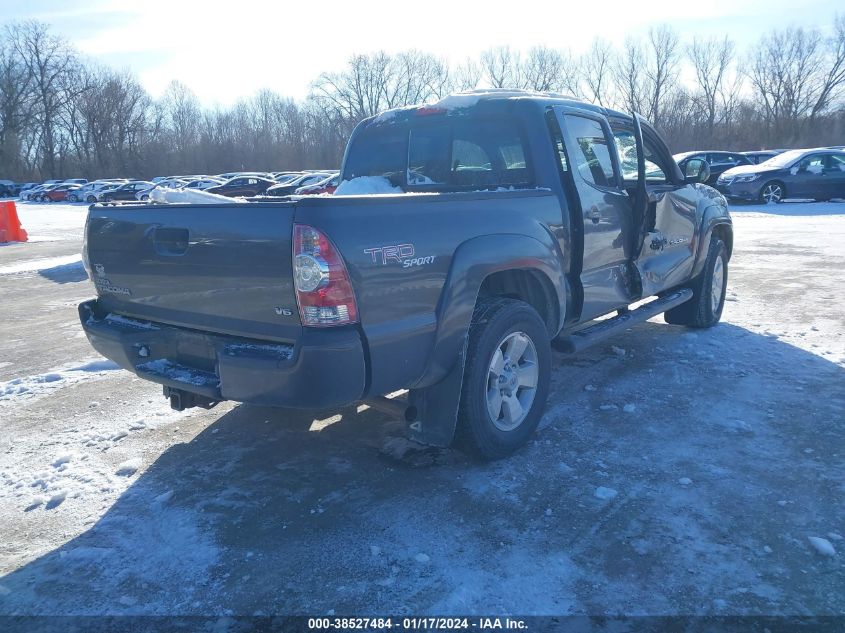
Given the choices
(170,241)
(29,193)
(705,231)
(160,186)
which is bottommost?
(29,193)

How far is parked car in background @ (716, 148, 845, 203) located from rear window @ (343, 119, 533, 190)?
64.3ft

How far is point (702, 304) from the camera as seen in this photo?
260 inches

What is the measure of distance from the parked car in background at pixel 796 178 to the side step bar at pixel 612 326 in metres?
17.4

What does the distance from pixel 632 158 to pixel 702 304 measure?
6.21ft

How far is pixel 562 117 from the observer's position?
4523mm

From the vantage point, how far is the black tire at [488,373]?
3.64 metres

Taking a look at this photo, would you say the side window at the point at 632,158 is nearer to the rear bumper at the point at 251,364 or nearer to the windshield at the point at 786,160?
the rear bumper at the point at 251,364

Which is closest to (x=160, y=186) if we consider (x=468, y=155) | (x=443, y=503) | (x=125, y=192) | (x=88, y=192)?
(x=468, y=155)

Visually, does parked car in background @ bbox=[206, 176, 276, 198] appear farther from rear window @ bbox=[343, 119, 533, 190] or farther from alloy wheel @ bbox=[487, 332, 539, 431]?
alloy wheel @ bbox=[487, 332, 539, 431]

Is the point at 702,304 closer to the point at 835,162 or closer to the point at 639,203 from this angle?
the point at 639,203

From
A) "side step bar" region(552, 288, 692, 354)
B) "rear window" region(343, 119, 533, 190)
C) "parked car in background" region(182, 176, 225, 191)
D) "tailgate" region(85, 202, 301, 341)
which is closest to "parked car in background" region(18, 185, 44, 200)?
"parked car in background" region(182, 176, 225, 191)

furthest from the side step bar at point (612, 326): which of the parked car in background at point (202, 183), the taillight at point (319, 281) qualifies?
the parked car in background at point (202, 183)

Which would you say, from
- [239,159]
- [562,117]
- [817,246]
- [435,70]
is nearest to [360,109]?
[435,70]

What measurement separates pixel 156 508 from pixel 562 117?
3.48 m
